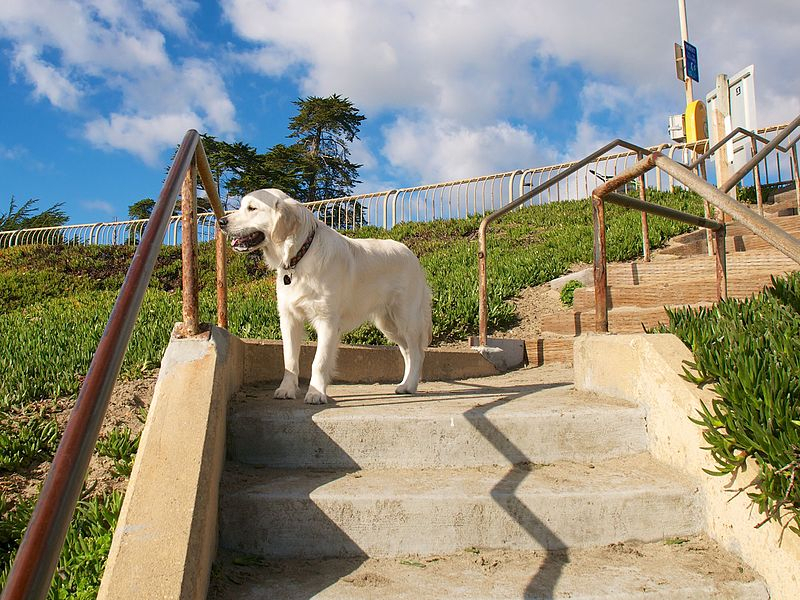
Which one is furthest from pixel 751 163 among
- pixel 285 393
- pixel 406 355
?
pixel 285 393

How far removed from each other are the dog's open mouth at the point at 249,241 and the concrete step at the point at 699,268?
4.13 meters

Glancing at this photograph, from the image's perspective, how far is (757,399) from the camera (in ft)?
7.23

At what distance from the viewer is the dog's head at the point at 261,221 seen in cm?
350

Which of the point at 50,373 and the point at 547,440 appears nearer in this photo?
the point at 547,440

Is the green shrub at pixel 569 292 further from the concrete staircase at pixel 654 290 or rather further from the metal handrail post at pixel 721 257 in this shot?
the metal handrail post at pixel 721 257

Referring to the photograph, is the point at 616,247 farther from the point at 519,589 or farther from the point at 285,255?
the point at 519,589

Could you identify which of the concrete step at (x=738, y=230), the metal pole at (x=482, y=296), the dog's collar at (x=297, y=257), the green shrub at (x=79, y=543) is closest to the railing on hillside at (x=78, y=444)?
the green shrub at (x=79, y=543)

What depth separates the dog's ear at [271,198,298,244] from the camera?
3.48 meters

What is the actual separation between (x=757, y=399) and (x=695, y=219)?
2.20 metres

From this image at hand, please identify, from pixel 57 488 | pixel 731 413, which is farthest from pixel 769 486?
pixel 57 488

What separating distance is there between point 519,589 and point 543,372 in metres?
3.37

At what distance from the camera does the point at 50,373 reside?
4152mm

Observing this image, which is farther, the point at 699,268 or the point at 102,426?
the point at 699,268

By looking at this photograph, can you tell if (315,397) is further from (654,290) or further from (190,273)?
(654,290)
